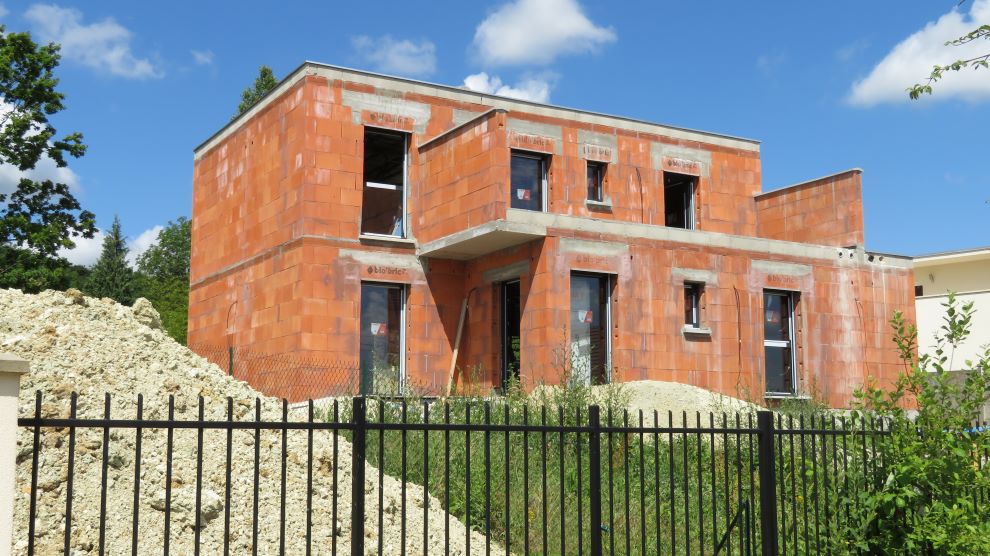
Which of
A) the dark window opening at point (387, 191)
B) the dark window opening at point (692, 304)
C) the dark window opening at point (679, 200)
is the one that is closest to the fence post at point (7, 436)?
the dark window opening at point (387, 191)

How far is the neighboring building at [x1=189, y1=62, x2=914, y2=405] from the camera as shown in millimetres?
21297

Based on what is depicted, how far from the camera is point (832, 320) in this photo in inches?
964

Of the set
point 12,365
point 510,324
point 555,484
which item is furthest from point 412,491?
point 510,324

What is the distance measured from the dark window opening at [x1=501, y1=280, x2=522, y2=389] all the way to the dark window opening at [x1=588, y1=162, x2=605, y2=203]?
4587 mm

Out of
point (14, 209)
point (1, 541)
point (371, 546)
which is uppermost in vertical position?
point (14, 209)

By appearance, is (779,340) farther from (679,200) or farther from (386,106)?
(386,106)

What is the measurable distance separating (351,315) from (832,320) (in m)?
11.6

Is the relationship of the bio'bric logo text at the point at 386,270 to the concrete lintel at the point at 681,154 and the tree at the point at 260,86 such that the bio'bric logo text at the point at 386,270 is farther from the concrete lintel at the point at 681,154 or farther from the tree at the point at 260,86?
the tree at the point at 260,86

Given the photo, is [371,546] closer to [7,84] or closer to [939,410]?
[939,410]

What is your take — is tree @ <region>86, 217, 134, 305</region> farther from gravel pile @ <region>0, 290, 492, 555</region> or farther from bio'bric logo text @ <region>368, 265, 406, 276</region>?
gravel pile @ <region>0, 290, 492, 555</region>

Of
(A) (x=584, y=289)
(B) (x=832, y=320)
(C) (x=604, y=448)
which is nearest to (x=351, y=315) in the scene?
(A) (x=584, y=289)

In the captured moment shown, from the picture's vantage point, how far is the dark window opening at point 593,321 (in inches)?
835

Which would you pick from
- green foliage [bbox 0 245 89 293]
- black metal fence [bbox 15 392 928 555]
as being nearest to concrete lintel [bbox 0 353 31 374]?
black metal fence [bbox 15 392 928 555]

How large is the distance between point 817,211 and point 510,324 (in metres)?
10.5
